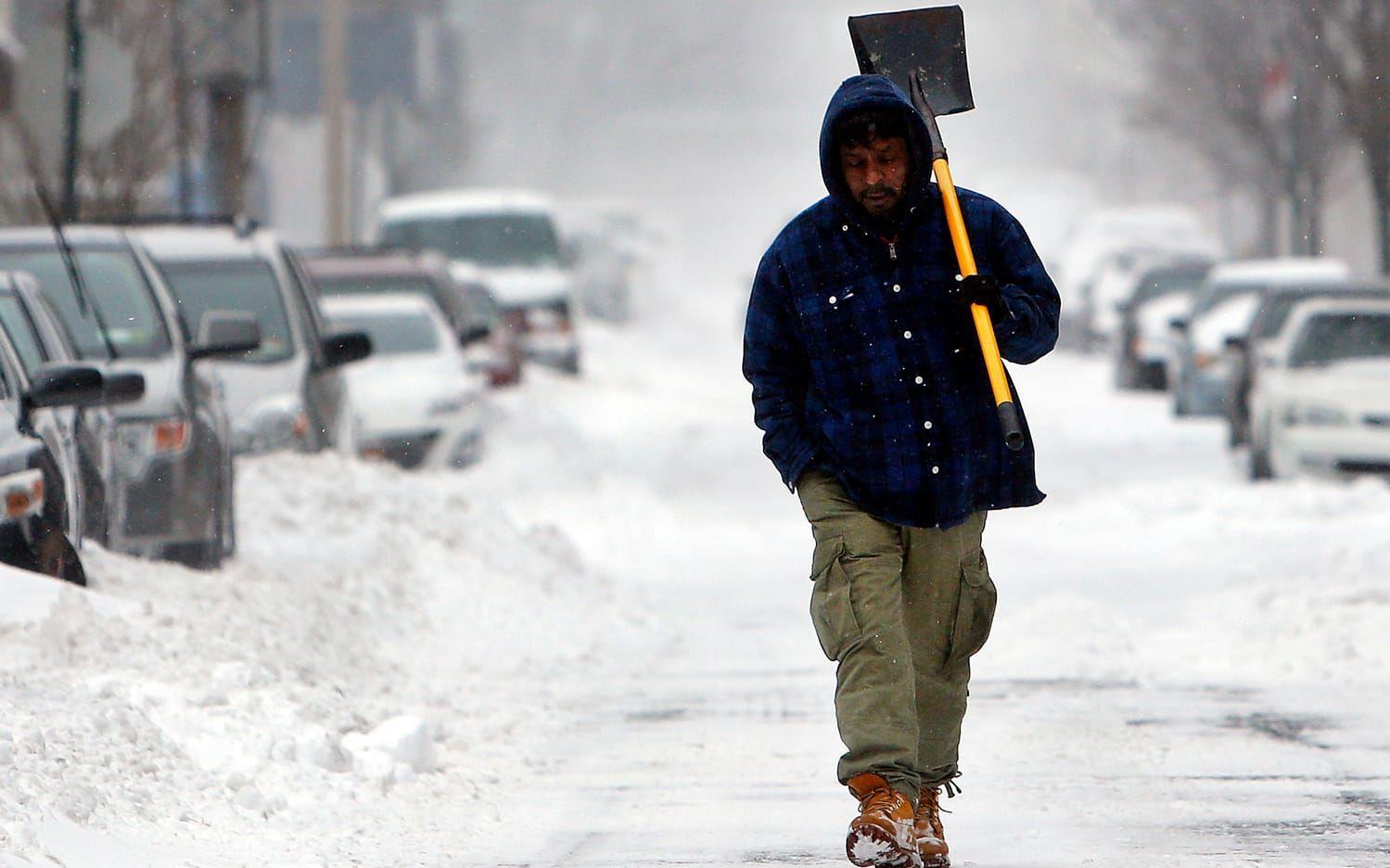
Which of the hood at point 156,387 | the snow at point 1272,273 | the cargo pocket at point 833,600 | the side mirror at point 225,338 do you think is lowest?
the snow at point 1272,273

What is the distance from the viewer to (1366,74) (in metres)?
24.3

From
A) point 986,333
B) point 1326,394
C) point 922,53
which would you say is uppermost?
point 922,53

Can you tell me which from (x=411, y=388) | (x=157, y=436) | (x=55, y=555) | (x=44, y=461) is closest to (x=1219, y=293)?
(x=411, y=388)

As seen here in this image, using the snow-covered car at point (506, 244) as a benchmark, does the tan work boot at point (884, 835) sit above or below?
above

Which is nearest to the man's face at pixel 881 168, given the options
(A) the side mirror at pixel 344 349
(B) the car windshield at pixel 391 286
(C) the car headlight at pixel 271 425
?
(A) the side mirror at pixel 344 349

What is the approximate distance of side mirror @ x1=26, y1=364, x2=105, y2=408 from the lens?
8.22 metres

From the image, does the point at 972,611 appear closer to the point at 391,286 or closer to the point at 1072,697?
the point at 1072,697

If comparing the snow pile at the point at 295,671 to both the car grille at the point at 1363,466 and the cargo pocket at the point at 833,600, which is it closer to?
the cargo pocket at the point at 833,600

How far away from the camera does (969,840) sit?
5848 millimetres

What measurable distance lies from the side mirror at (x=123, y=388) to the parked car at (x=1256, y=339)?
1094 cm

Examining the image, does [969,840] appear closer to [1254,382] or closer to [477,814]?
[477,814]

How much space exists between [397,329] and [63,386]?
10277 millimetres

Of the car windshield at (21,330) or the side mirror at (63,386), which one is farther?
the car windshield at (21,330)

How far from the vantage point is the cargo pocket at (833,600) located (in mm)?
5250
